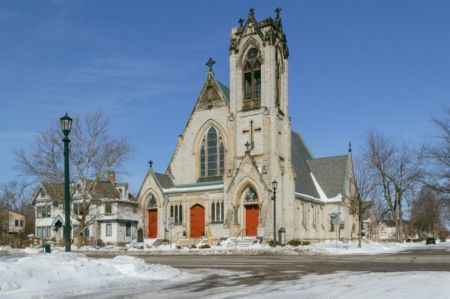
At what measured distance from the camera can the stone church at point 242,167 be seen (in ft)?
140

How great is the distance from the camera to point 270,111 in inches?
1722

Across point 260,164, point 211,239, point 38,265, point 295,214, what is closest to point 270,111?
point 260,164

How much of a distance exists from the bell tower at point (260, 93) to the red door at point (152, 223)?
→ 32.3 feet

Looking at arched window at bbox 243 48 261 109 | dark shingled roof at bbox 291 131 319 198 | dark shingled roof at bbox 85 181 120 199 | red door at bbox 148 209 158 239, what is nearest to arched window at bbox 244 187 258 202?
dark shingled roof at bbox 291 131 319 198

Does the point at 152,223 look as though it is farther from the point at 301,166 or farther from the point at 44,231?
the point at 44,231

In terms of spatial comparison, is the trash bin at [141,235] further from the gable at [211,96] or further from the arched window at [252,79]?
the arched window at [252,79]

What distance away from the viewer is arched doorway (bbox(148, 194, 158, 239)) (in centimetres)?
4772

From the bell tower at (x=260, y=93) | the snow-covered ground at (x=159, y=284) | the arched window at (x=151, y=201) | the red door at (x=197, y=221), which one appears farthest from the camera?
the arched window at (x=151, y=201)

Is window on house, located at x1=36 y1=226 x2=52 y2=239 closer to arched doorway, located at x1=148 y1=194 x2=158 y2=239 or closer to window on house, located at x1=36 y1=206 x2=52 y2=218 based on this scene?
window on house, located at x1=36 y1=206 x2=52 y2=218

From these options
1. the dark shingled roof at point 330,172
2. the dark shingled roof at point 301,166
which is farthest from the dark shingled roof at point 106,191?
the dark shingled roof at point 330,172

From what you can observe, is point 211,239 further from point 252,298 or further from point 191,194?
point 252,298

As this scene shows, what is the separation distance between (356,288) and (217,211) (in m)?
34.7

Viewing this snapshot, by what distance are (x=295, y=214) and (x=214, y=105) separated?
41.2 ft

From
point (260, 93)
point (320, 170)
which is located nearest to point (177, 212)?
point (260, 93)
